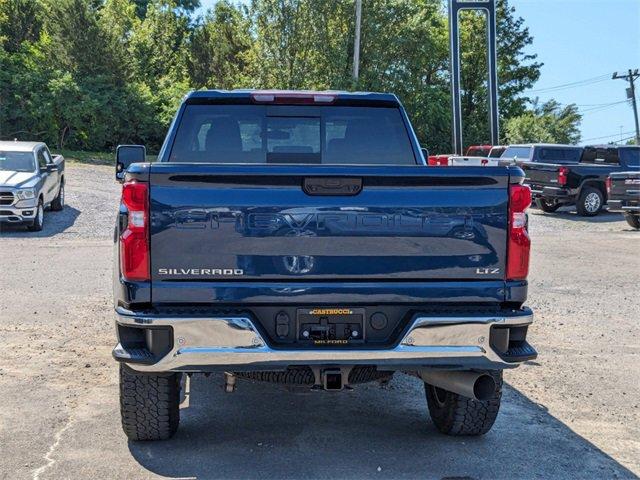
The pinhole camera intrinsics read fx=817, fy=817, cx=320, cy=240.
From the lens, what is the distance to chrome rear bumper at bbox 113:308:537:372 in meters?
4.10

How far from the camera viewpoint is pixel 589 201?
23.0 m

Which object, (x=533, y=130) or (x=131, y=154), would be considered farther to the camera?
(x=533, y=130)

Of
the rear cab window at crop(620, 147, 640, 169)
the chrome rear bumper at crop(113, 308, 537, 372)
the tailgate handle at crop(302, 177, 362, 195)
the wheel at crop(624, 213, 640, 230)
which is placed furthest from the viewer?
the rear cab window at crop(620, 147, 640, 169)

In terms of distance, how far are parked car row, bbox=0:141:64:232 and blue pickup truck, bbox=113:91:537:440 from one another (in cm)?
1303

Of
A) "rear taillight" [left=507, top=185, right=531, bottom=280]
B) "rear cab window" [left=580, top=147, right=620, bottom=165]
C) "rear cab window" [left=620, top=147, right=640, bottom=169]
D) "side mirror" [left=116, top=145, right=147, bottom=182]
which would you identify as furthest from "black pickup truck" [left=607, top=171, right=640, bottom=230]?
"rear taillight" [left=507, top=185, right=531, bottom=280]

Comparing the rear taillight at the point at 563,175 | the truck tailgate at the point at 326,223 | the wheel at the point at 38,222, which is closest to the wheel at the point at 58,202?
the wheel at the point at 38,222

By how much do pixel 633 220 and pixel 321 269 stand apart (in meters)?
18.1

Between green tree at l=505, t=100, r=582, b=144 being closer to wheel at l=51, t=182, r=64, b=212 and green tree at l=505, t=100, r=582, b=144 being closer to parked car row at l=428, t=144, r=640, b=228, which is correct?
parked car row at l=428, t=144, r=640, b=228

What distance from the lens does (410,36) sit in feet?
134

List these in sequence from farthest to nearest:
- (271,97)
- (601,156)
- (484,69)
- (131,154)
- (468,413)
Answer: (484,69), (601,156), (131,154), (271,97), (468,413)

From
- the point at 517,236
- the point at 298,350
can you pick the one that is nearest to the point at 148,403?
the point at 298,350

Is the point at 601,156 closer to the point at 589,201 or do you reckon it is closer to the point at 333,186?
the point at 589,201

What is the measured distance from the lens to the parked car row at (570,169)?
Result: 22.5m

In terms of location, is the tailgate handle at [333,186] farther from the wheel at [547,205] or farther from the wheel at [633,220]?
the wheel at [547,205]
